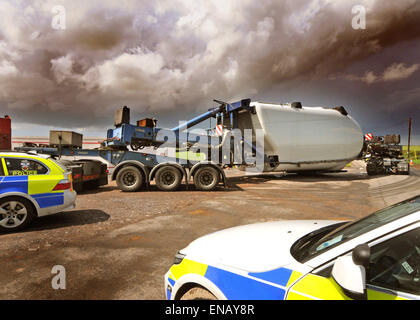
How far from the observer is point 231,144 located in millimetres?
11578

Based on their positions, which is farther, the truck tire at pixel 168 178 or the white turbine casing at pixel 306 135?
the white turbine casing at pixel 306 135

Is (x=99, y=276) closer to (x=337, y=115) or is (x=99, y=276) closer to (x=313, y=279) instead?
(x=313, y=279)

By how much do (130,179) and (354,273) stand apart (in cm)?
895

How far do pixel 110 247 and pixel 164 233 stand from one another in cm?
99

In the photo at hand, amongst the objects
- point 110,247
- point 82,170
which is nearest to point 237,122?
point 82,170

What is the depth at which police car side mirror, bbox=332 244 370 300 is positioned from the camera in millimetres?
1161

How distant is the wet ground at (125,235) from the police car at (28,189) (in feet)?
1.06

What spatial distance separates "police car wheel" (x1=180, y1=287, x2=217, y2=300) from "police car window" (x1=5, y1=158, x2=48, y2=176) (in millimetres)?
4246

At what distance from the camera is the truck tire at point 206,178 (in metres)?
9.66

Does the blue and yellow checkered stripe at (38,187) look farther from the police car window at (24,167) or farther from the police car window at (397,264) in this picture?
the police car window at (397,264)

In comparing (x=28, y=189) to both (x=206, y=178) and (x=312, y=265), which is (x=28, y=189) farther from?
(x=206, y=178)

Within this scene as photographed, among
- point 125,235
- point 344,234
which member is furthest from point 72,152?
point 344,234

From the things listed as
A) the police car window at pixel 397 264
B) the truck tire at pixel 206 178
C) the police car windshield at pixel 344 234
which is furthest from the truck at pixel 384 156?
the police car window at pixel 397 264

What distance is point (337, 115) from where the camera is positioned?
43.8 ft
